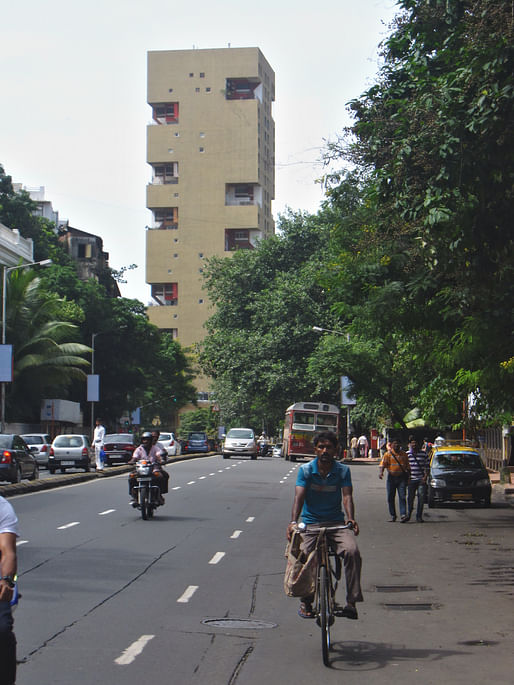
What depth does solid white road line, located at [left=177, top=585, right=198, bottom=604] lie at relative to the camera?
10634mm

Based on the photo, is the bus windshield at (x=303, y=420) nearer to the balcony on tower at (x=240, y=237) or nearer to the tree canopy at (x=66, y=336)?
the tree canopy at (x=66, y=336)

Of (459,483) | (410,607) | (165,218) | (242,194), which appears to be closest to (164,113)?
(165,218)

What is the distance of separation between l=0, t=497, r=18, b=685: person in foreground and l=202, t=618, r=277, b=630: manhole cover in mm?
4114

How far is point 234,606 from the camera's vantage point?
10.4 m

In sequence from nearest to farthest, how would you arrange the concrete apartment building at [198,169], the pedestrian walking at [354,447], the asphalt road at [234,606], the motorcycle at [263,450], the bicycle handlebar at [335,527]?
the asphalt road at [234,606] → the bicycle handlebar at [335,527] → the pedestrian walking at [354,447] → the motorcycle at [263,450] → the concrete apartment building at [198,169]

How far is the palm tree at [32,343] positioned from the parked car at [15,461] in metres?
24.7

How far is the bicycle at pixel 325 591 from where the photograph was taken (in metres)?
7.82

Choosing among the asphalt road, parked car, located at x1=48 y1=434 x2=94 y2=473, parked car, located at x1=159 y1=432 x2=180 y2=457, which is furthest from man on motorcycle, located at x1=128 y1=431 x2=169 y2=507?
parked car, located at x1=159 y1=432 x2=180 y2=457

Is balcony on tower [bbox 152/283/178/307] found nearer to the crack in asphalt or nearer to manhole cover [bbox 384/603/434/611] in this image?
the crack in asphalt

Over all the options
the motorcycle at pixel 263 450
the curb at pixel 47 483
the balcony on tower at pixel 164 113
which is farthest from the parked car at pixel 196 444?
the balcony on tower at pixel 164 113

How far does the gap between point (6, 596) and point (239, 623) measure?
4496mm

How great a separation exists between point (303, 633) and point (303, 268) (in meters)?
58.2

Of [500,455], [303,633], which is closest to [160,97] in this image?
[500,455]

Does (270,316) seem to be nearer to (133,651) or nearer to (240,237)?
(133,651)
